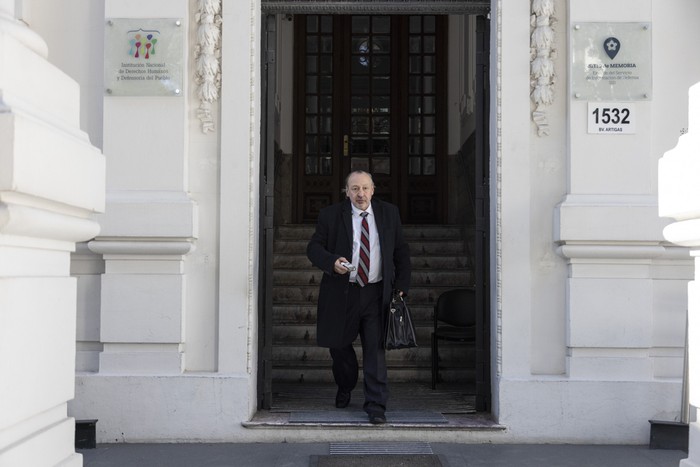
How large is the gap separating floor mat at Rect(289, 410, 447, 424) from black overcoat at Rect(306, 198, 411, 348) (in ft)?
1.71

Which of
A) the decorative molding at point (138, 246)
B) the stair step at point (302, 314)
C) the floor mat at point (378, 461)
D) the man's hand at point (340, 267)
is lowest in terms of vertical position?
the floor mat at point (378, 461)

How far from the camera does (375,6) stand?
21.7ft

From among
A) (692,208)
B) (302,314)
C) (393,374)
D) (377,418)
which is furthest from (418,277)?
(692,208)

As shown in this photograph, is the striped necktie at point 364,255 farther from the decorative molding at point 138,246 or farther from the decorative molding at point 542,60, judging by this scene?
the decorative molding at point 542,60

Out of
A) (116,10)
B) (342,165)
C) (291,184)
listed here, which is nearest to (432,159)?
(342,165)

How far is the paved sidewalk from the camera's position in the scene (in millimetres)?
5535

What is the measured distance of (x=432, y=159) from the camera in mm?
11633

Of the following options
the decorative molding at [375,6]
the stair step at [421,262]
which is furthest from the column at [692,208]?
the stair step at [421,262]

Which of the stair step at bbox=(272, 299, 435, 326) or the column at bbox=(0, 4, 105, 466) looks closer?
the column at bbox=(0, 4, 105, 466)

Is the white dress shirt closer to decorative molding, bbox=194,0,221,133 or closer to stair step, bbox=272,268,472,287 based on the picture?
decorative molding, bbox=194,0,221,133

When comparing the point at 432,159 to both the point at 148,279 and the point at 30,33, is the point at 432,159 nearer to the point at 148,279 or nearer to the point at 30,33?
the point at 148,279

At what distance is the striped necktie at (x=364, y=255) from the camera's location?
6426mm

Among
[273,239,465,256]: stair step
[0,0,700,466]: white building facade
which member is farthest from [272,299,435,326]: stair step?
[0,0,700,466]: white building facade

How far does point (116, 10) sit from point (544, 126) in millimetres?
3287
